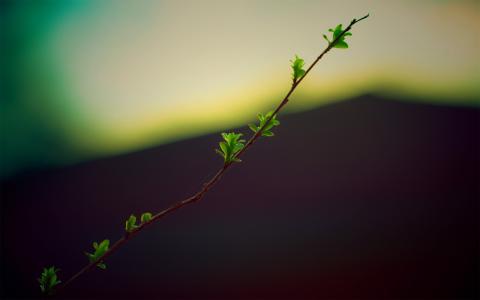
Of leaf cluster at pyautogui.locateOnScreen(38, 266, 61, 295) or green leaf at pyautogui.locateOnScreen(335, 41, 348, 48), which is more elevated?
green leaf at pyautogui.locateOnScreen(335, 41, 348, 48)

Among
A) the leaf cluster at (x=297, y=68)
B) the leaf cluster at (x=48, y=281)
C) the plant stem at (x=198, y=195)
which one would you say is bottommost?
the leaf cluster at (x=48, y=281)

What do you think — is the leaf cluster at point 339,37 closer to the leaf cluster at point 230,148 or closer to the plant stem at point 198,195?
the plant stem at point 198,195

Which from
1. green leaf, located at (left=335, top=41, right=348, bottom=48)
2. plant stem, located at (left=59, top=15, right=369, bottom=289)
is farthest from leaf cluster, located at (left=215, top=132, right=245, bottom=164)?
green leaf, located at (left=335, top=41, right=348, bottom=48)

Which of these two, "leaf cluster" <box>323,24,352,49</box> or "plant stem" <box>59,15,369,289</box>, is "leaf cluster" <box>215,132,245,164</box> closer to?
"plant stem" <box>59,15,369,289</box>

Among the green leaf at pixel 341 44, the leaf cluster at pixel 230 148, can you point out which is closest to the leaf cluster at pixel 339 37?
the green leaf at pixel 341 44

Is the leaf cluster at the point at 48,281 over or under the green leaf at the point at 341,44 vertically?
under

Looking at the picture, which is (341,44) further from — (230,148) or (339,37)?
(230,148)

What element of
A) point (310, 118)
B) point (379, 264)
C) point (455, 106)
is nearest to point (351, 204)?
point (379, 264)

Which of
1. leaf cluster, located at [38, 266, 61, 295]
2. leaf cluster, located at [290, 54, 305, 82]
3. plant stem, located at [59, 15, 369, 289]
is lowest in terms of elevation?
leaf cluster, located at [38, 266, 61, 295]

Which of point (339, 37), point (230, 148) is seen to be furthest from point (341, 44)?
point (230, 148)

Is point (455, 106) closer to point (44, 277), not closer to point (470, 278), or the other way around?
point (470, 278)

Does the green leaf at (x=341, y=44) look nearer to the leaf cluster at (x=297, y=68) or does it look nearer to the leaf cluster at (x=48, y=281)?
the leaf cluster at (x=297, y=68)
